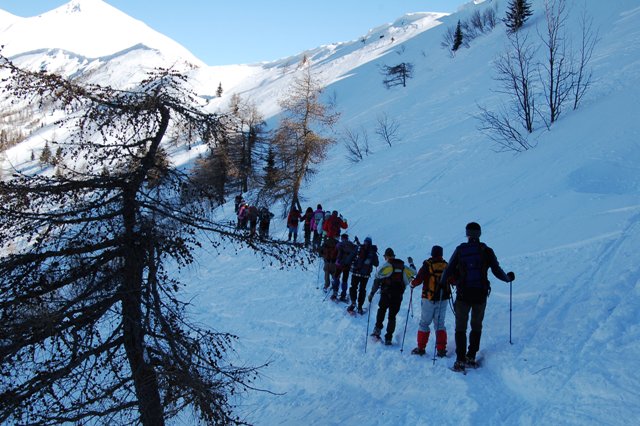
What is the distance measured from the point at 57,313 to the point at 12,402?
33.6 inches

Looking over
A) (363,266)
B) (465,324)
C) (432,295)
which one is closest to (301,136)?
(363,266)

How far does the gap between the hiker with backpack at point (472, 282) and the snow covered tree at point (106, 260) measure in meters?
3.23

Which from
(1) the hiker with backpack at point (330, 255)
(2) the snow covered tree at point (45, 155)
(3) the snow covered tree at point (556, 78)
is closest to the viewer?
(2) the snow covered tree at point (45, 155)

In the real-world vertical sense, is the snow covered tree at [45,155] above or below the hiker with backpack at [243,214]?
above

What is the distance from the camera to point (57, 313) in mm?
3869

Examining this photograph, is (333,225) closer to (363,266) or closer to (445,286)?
(363,266)

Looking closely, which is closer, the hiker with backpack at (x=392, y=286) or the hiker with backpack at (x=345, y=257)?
the hiker with backpack at (x=392, y=286)

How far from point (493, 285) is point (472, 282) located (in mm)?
3415

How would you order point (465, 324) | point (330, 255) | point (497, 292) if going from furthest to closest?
point (330, 255)
point (497, 292)
point (465, 324)

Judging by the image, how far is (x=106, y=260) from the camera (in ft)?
15.1

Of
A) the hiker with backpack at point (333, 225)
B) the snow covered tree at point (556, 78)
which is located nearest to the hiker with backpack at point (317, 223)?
the hiker with backpack at point (333, 225)

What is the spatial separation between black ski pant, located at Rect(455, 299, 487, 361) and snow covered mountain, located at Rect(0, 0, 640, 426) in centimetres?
34

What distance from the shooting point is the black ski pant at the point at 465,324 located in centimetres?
688

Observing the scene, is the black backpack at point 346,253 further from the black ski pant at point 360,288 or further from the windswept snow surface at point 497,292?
the windswept snow surface at point 497,292
